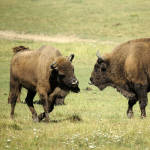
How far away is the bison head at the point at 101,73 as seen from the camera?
13016 mm

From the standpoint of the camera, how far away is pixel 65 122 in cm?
1021

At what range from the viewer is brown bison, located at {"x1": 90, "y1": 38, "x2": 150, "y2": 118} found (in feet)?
38.7

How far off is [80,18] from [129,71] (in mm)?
31219

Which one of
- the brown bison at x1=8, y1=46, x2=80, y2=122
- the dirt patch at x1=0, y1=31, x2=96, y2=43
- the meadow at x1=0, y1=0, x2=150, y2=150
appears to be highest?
the brown bison at x1=8, y1=46, x2=80, y2=122

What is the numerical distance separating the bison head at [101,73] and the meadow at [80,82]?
85 centimetres

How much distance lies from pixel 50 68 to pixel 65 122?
1.33m

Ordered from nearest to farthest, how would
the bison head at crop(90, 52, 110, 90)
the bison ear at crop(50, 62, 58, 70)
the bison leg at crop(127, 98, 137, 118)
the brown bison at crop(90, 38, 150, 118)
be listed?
the bison ear at crop(50, 62, 58, 70) < the brown bison at crop(90, 38, 150, 118) < the bison leg at crop(127, 98, 137, 118) < the bison head at crop(90, 52, 110, 90)

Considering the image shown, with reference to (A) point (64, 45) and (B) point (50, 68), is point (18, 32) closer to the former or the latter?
(A) point (64, 45)

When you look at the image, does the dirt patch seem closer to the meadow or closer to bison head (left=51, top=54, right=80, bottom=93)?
the meadow

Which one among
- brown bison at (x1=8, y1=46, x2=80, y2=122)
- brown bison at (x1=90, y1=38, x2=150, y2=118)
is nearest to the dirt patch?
brown bison at (x1=90, y1=38, x2=150, y2=118)

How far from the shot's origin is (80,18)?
4272 cm

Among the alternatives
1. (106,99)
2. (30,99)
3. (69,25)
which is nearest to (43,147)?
(30,99)

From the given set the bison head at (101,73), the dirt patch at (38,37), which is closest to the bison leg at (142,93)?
the bison head at (101,73)

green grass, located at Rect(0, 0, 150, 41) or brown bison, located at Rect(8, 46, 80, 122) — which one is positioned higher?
brown bison, located at Rect(8, 46, 80, 122)
